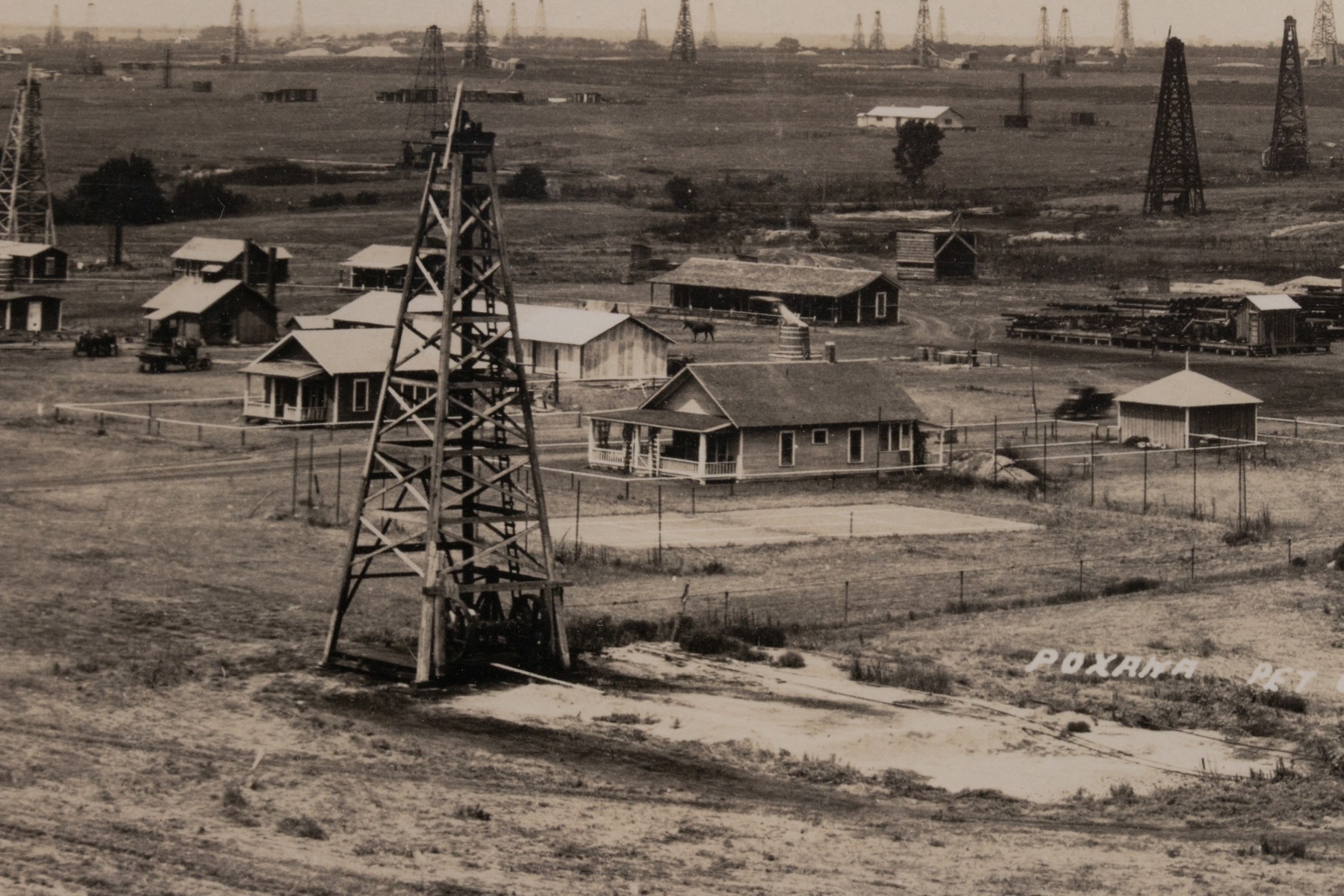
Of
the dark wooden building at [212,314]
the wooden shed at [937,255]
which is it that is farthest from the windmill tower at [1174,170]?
the dark wooden building at [212,314]

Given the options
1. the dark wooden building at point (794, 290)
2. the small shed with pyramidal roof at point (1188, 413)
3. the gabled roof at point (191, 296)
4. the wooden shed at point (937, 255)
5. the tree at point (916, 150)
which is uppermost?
the tree at point (916, 150)

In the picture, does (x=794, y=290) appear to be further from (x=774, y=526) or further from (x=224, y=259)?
(x=774, y=526)

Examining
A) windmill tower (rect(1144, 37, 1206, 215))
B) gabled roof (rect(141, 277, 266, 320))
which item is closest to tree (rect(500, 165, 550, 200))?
windmill tower (rect(1144, 37, 1206, 215))

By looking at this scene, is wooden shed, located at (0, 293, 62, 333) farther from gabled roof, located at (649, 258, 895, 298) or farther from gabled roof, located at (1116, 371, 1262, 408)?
gabled roof, located at (1116, 371, 1262, 408)

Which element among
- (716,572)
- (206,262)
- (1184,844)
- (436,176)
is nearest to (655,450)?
(716,572)

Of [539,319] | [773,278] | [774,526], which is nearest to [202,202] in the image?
[773,278]

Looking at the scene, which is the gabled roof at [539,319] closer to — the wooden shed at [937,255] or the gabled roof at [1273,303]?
the gabled roof at [1273,303]

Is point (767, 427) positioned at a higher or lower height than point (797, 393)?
lower
